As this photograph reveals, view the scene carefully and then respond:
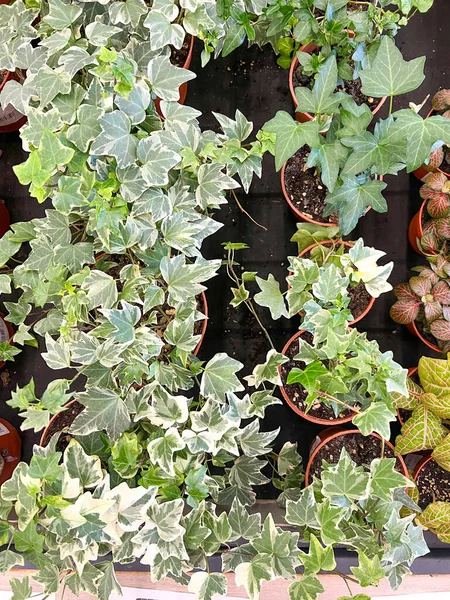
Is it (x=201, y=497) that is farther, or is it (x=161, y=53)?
(x=161, y=53)

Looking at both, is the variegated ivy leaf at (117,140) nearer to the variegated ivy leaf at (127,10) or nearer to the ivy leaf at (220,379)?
the variegated ivy leaf at (127,10)

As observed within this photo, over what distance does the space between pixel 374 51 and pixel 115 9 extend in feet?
1.82

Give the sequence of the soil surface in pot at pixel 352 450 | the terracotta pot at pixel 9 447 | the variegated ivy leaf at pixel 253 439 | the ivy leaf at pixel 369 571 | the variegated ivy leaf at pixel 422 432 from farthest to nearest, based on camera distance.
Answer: the terracotta pot at pixel 9 447, the soil surface in pot at pixel 352 450, the variegated ivy leaf at pixel 422 432, the variegated ivy leaf at pixel 253 439, the ivy leaf at pixel 369 571

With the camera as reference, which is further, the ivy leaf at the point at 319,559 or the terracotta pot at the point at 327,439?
the terracotta pot at the point at 327,439

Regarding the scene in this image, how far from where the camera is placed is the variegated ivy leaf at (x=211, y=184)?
0.98 metres

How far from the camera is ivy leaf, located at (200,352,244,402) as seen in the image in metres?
0.97

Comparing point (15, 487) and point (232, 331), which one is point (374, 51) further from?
point (15, 487)

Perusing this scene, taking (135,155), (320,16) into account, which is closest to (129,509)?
(135,155)

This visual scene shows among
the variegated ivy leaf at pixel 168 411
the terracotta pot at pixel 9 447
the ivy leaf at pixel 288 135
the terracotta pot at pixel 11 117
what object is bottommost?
the terracotta pot at pixel 9 447

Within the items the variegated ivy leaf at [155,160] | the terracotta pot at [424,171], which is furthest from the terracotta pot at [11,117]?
the terracotta pot at [424,171]

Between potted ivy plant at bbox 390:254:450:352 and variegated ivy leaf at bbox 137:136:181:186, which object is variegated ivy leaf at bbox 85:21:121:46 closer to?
variegated ivy leaf at bbox 137:136:181:186

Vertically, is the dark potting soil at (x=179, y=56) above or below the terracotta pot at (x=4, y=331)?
above

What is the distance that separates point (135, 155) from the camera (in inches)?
36.6

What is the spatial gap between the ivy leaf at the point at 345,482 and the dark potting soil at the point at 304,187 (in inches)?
26.4
